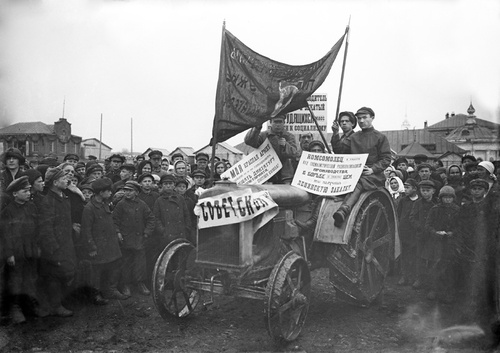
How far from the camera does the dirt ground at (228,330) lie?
4.06m

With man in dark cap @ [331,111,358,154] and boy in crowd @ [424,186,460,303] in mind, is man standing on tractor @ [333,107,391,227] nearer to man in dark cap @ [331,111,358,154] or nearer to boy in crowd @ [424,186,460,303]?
man in dark cap @ [331,111,358,154]

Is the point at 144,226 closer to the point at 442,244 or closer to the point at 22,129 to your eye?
the point at 442,244

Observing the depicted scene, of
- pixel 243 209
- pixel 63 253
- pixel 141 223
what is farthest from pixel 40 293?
pixel 243 209

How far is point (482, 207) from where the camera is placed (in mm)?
5023

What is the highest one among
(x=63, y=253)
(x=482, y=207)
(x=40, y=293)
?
(x=482, y=207)

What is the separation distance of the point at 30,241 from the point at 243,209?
2.33 meters

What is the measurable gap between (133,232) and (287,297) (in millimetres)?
2618

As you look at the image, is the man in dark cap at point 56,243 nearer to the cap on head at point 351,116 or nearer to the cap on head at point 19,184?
the cap on head at point 19,184

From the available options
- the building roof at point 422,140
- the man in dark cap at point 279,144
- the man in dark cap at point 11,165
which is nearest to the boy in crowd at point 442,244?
the man in dark cap at point 279,144

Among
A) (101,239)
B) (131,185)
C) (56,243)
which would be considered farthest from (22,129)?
Result: (56,243)

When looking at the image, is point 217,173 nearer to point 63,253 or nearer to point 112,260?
point 112,260

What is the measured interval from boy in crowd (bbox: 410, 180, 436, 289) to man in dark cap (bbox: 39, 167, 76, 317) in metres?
4.77

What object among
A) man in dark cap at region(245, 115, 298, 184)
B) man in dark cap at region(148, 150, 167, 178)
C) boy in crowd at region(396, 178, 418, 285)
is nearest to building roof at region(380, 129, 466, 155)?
boy in crowd at region(396, 178, 418, 285)

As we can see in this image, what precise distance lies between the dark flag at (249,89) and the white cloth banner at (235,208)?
3.01 feet
